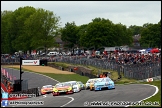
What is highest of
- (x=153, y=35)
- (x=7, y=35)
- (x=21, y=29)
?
(x=21, y=29)

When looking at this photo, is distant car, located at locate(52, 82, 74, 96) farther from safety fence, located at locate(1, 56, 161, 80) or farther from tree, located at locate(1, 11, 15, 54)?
tree, located at locate(1, 11, 15, 54)

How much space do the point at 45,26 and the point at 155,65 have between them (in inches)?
2776

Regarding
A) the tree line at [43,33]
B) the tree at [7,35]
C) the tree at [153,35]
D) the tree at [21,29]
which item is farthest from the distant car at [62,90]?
the tree at [7,35]

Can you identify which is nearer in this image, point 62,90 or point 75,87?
point 62,90

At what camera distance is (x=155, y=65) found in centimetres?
3969

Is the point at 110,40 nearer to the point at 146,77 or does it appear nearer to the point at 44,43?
the point at 44,43

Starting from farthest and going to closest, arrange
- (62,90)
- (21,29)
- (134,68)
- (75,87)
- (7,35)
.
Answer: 1. (7,35)
2. (21,29)
3. (134,68)
4. (75,87)
5. (62,90)

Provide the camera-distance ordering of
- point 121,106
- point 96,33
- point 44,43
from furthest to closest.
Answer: point 96,33, point 44,43, point 121,106

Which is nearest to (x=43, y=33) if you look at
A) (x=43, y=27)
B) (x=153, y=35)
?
(x=43, y=27)

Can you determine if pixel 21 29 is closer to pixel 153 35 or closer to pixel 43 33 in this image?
pixel 43 33

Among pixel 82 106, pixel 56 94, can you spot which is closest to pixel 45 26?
pixel 56 94

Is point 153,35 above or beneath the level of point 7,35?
beneath

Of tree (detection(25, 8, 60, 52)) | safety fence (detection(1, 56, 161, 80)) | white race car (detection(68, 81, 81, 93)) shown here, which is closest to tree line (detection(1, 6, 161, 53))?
tree (detection(25, 8, 60, 52))

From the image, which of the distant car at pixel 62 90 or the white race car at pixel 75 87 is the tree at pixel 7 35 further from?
the distant car at pixel 62 90
